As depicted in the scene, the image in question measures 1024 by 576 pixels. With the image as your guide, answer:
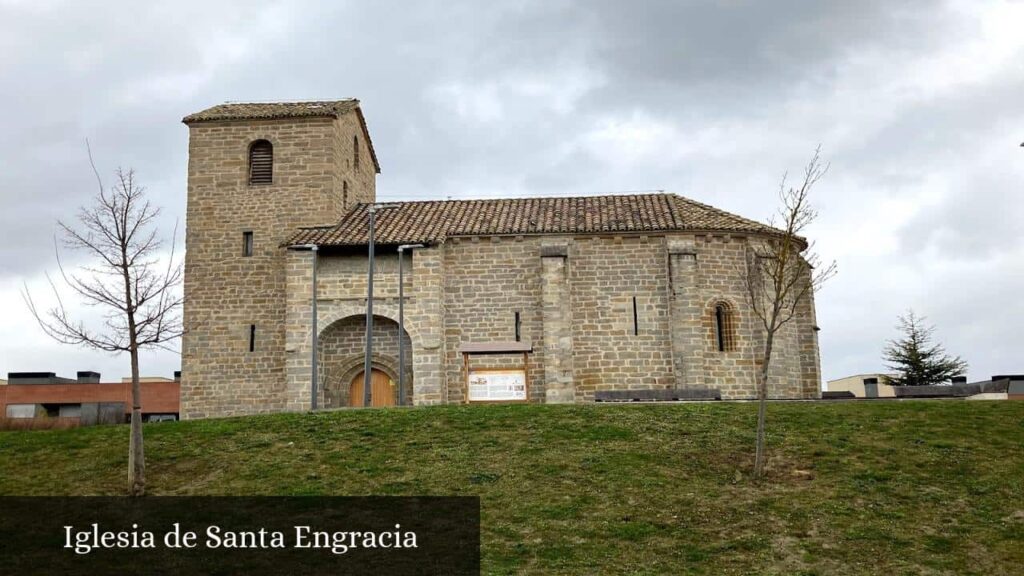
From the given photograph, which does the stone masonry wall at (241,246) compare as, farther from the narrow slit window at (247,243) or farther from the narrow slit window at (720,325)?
the narrow slit window at (720,325)

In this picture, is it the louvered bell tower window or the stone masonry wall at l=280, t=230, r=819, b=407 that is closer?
the stone masonry wall at l=280, t=230, r=819, b=407

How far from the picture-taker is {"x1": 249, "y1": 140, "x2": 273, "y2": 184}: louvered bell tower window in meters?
35.5

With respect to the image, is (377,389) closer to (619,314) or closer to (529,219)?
(529,219)

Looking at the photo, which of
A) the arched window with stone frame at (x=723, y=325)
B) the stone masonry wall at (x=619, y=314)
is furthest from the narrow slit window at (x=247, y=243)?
the arched window with stone frame at (x=723, y=325)

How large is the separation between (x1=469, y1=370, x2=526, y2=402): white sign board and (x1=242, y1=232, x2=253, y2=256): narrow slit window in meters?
10.6

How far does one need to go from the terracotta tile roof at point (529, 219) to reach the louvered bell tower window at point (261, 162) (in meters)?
3.28

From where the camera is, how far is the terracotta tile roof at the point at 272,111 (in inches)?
1395

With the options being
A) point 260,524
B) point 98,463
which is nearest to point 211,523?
Answer: point 260,524

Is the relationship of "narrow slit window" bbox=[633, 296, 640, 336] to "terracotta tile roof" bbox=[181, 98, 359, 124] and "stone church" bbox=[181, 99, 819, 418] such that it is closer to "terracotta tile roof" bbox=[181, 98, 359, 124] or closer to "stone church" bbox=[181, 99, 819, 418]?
"stone church" bbox=[181, 99, 819, 418]

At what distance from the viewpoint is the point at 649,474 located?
64.0 ft

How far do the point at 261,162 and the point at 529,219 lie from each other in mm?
10306

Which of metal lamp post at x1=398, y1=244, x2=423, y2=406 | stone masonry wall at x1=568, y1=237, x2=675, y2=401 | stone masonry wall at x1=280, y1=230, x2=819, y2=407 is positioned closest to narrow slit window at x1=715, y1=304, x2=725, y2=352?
stone masonry wall at x1=280, y1=230, x2=819, y2=407

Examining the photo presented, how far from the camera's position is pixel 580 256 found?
32.7 m

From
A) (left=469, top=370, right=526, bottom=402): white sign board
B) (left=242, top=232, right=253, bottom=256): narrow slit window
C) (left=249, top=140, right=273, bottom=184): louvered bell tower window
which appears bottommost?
(left=469, top=370, right=526, bottom=402): white sign board
